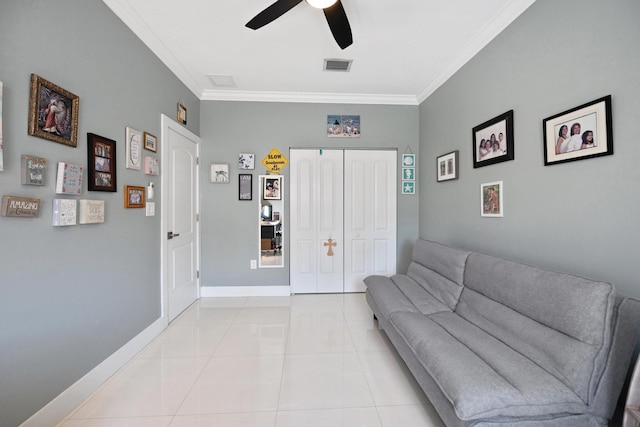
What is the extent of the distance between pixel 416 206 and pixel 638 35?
2.69 m

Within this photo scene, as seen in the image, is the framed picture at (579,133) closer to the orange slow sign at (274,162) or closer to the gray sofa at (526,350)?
the gray sofa at (526,350)

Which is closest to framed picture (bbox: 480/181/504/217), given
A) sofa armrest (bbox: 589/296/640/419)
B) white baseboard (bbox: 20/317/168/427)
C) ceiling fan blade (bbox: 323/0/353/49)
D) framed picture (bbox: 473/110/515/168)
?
framed picture (bbox: 473/110/515/168)

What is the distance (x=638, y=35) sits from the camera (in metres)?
1.32

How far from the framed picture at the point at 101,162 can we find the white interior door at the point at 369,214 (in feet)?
8.61

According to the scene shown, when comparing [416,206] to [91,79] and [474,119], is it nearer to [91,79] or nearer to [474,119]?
[474,119]

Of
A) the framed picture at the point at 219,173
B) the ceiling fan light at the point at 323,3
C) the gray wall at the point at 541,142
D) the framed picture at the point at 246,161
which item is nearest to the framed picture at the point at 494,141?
the gray wall at the point at 541,142

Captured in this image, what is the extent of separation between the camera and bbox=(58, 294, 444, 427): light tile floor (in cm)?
159

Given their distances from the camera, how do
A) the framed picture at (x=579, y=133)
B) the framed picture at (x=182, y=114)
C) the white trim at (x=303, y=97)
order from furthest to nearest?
the white trim at (x=303, y=97)
the framed picture at (x=182, y=114)
the framed picture at (x=579, y=133)

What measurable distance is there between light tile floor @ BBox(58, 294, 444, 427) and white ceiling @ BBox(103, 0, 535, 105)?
2.72 meters

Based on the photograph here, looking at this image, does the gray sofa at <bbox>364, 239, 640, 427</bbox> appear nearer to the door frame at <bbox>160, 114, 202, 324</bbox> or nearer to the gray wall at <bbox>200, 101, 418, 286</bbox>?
the door frame at <bbox>160, 114, 202, 324</bbox>

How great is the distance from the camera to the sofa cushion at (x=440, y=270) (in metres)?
2.19

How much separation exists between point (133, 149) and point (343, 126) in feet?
8.29

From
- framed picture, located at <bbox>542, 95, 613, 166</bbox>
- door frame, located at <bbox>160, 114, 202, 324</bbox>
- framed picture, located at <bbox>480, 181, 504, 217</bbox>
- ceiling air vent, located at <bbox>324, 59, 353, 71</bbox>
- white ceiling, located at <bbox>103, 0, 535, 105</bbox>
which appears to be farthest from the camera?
ceiling air vent, located at <bbox>324, 59, 353, 71</bbox>

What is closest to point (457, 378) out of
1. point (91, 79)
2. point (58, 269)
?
point (58, 269)
